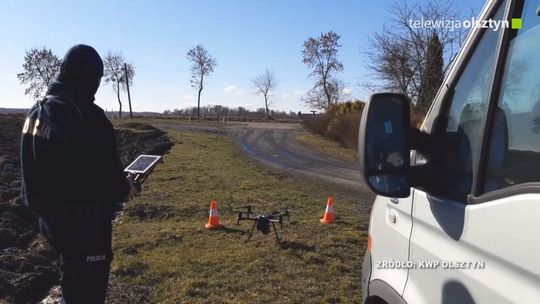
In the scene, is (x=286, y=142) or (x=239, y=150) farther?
(x=286, y=142)

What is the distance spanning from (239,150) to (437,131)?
23553 millimetres

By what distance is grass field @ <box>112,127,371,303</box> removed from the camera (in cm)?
578

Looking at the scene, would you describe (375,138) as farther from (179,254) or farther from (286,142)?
(286,142)

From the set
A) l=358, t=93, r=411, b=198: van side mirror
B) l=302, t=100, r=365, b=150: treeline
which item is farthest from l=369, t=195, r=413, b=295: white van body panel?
l=302, t=100, r=365, b=150: treeline

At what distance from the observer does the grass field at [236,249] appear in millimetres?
5781

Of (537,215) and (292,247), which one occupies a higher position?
(537,215)

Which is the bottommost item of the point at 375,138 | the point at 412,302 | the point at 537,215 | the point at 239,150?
the point at 239,150

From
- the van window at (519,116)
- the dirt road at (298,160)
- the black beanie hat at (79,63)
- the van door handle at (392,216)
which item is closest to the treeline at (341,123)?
the dirt road at (298,160)

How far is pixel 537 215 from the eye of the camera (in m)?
1.35

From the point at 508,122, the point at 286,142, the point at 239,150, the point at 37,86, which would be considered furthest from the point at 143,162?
the point at 37,86

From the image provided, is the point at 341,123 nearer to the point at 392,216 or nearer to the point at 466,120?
the point at 392,216

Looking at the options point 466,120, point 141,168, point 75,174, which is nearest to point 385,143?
point 466,120

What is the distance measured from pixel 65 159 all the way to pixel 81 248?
523mm

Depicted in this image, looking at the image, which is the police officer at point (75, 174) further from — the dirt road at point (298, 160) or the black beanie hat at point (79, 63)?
the dirt road at point (298, 160)
